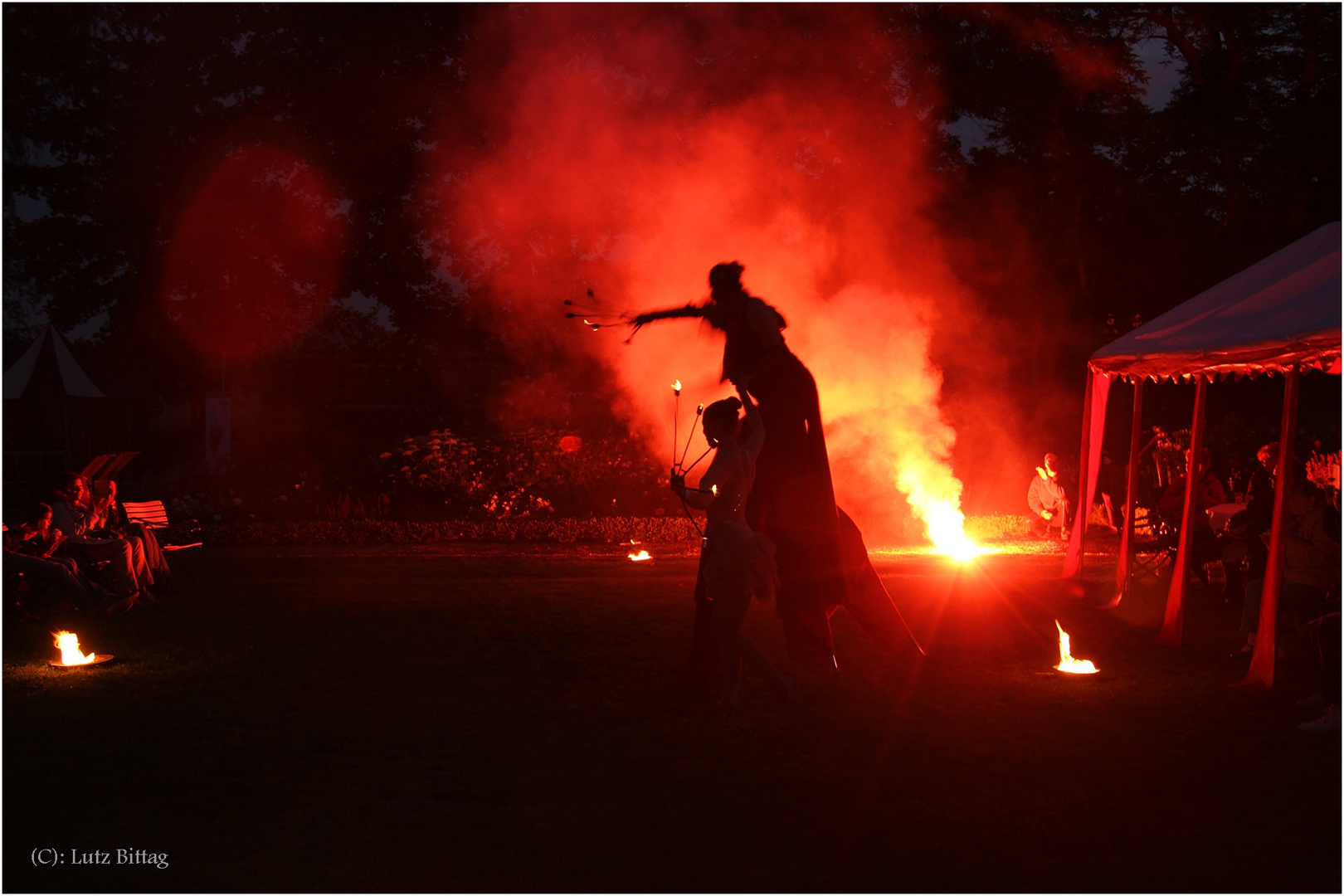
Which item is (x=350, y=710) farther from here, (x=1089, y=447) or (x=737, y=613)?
(x=1089, y=447)

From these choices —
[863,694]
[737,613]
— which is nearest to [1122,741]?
[863,694]

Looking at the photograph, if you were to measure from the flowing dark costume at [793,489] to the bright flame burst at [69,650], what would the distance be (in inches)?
162

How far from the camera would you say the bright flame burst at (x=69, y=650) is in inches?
268

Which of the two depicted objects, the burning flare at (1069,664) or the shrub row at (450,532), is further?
the shrub row at (450,532)

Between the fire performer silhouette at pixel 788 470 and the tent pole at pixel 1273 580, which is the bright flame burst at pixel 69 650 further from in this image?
the tent pole at pixel 1273 580

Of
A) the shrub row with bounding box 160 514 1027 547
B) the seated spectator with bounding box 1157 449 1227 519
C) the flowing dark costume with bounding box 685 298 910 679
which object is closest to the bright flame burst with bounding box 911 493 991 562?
the shrub row with bounding box 160 514 1027 547

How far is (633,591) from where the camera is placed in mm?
10008

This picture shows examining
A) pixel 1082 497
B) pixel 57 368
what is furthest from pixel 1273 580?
pixel 57 368

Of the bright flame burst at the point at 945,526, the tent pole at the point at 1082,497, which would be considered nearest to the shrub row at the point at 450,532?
the bright flame burst at the point at 945,526

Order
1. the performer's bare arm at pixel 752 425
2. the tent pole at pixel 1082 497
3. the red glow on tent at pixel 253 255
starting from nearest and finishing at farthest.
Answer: the performer's bare arm at pixel 752 425, the tent pole at pixel 1082 497, the red glow on tent at pixel 253 255

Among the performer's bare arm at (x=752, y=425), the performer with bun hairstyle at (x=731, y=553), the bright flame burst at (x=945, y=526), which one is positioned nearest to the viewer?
the performer with bun hairstyle at (x=731, y=553)

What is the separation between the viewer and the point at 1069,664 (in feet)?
22.0

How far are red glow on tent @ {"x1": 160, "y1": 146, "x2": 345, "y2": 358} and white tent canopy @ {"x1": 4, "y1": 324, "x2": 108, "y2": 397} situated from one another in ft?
6.63

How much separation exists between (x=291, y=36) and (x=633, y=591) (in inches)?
610
